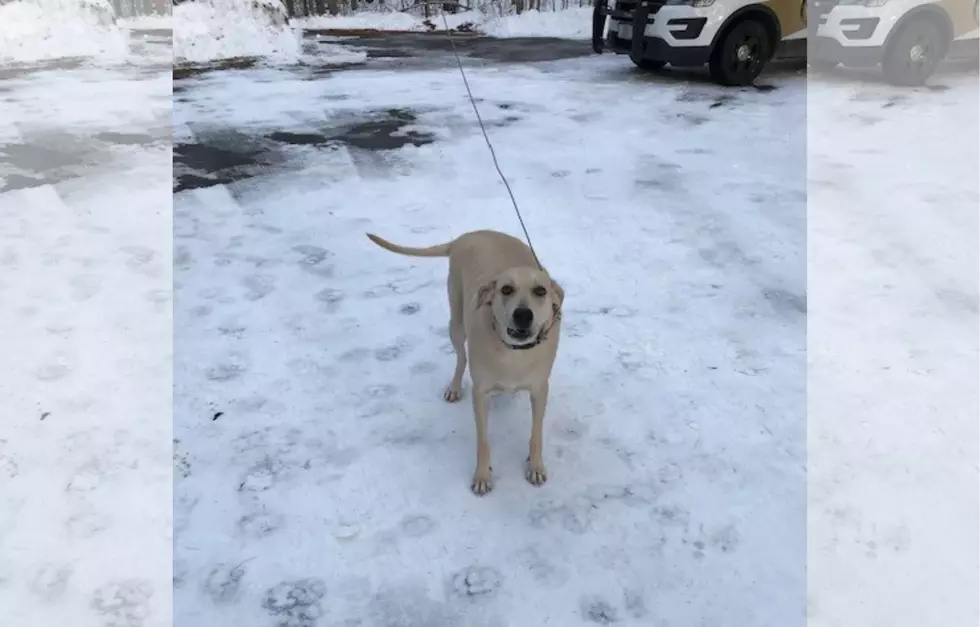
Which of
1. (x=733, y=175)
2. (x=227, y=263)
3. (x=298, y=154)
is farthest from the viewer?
(x=298, y=154)

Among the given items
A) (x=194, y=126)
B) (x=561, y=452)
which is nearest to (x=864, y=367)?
(x=561, y=452)

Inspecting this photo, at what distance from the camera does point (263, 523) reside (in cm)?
281

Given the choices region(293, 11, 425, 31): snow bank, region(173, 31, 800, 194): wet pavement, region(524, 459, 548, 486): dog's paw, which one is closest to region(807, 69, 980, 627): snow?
region(524, 459, 548, 486): dog's paw

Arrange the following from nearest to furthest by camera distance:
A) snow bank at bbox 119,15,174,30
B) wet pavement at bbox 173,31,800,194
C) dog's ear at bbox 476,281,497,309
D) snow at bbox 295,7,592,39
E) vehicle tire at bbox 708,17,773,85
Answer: dog's ear at bbox 476,281,497,309, wet pavement at bbox 173,31,800,194, vehicle tire at bbox 708,17,773,85, snow bank at bbox 119,15,174,30, snow at bbox 295,7,592,39

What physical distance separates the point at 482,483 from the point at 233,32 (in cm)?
1048

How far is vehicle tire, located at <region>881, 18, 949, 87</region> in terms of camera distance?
786 cm

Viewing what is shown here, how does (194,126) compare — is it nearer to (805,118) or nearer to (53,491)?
(53,491)

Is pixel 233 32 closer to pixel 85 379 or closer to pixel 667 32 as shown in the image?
→ pixel 667 32

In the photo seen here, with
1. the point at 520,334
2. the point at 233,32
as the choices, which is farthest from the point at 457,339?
the point at 233,32

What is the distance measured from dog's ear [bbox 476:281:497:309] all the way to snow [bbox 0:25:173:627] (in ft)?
4.70

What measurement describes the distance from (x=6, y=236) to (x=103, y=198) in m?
0.77

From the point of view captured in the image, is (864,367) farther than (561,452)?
Yes

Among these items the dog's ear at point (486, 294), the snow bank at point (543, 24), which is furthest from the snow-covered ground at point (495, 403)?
the snow bank at point (543, 24)

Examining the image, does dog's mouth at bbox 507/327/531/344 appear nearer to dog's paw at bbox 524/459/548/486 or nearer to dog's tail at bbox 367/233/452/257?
dog's paw at bbox 524/459/548/486
